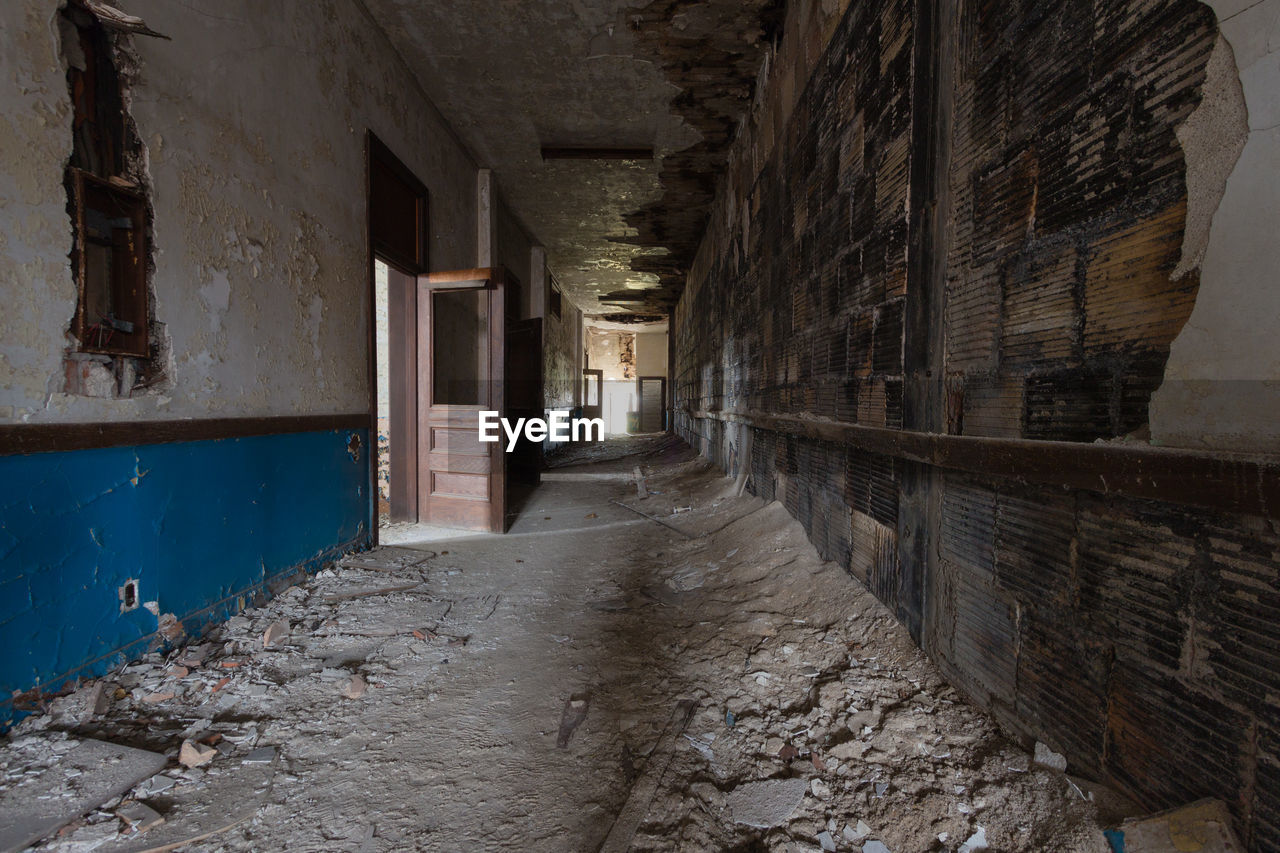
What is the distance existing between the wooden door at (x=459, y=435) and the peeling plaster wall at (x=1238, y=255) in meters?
3.86

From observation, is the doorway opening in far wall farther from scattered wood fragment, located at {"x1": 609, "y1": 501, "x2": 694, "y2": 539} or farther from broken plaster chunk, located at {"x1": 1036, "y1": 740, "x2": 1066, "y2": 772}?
A: broken plaster chunk, located at {"x1": 1036, "y1": 740, "x2": 1066, "y2": 772}

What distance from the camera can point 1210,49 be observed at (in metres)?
0.89

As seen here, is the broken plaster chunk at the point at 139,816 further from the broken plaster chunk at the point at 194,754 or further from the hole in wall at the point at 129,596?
the hole in wall at the point at 129,596

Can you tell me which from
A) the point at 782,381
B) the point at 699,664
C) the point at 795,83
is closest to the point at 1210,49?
the point at 699,664

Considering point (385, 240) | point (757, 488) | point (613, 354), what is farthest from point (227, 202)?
point (613, 354)

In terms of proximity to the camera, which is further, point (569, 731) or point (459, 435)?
point (459, 435)

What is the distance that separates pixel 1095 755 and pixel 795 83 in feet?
11.5

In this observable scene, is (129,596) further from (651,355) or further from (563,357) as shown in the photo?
(651,355)

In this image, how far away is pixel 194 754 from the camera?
152cm

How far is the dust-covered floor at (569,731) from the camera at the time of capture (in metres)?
1.27

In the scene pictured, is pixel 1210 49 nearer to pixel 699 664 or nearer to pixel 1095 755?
pixel 1095 755

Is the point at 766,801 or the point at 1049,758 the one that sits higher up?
the point at 1049,758

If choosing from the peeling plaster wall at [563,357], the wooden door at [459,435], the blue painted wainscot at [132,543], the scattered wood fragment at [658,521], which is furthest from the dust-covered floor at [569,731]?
the peeling plaster wall at [563,357]

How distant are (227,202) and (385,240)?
146 cm
